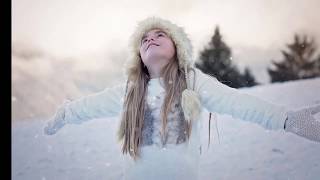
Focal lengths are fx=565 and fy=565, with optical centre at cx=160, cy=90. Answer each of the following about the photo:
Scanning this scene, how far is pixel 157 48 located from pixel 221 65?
28 centimetres

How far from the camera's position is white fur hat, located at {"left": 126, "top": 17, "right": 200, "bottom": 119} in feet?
7.46

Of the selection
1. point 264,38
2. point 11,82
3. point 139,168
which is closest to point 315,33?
point 264,38

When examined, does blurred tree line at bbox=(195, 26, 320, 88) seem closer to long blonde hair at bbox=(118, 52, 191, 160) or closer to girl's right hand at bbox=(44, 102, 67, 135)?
long blonde hair at bbox=(118, 52, 191, 160)

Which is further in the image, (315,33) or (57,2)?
(57,2)

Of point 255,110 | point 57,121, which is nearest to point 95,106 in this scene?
point 57,121

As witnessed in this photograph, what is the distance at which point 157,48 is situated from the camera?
2.33 meters

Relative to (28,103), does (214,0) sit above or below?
above

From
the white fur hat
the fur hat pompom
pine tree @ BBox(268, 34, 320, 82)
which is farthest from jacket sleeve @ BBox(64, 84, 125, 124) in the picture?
pine tree @ BBox(268, 34, 320, 82)

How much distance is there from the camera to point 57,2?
8.24ft

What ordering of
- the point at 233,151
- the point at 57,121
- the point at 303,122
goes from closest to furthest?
the point at 303,122 → the point at 233,151 → the point at 57,121

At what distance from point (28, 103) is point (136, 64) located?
51 cm

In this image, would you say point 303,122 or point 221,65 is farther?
point 221,65

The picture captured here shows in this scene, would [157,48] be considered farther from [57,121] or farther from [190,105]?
[57,121]

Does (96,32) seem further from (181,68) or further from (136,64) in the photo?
(181,68)
